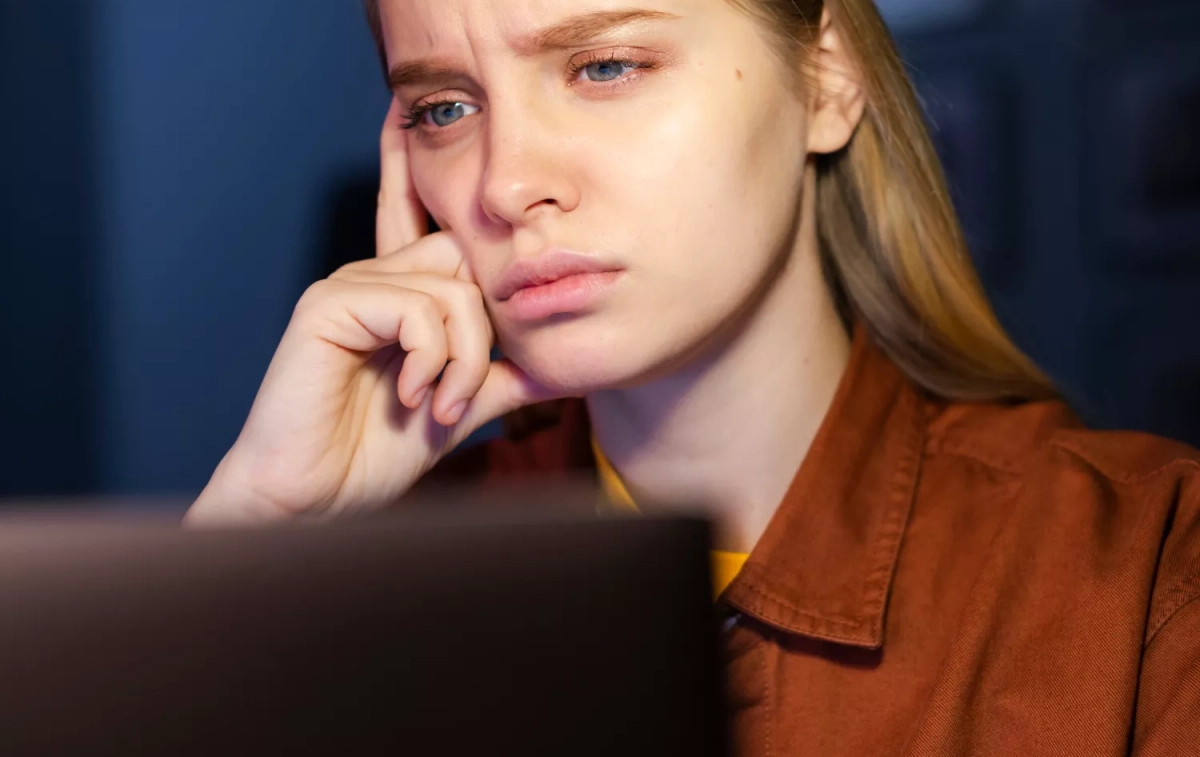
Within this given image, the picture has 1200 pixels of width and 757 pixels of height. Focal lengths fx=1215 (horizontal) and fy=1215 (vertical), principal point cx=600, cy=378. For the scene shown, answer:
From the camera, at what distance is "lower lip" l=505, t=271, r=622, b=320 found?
0.98 metres

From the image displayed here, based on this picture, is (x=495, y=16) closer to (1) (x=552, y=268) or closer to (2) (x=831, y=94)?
(1) (x=552, y=268)

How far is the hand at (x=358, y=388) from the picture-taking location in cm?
106

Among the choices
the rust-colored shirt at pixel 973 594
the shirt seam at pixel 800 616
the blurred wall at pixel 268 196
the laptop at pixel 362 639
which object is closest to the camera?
the laptop at pixel 362 639

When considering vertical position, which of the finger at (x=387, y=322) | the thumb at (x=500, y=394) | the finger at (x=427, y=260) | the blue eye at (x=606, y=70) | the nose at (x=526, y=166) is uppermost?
the blue eye at (x=606, y=70)

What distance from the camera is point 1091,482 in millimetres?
1023

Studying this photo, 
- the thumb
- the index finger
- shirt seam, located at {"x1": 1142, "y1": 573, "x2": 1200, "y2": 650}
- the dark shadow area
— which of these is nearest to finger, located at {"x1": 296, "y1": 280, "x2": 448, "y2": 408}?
the thumb

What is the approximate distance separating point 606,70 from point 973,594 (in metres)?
0.52

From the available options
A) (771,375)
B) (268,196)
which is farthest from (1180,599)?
(268,196)

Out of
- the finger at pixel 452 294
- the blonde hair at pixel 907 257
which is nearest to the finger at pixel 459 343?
the finger at pixel 452 294

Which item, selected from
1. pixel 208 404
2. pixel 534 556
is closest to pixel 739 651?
pixel 534 556

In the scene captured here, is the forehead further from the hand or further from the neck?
the neck

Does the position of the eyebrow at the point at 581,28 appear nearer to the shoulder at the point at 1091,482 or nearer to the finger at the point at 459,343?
the finger at the point at 459,343

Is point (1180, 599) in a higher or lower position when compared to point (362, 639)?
lower

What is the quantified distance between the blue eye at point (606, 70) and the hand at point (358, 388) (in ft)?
0.72
